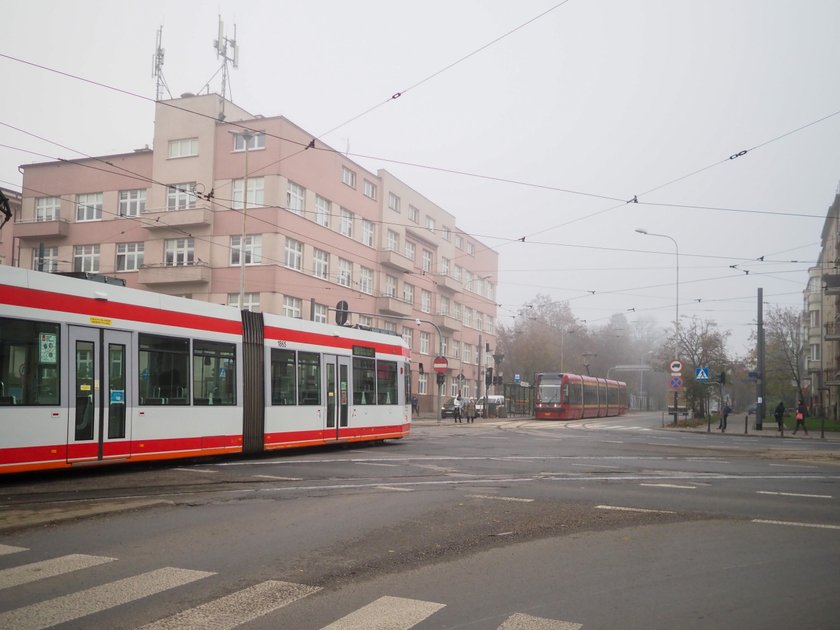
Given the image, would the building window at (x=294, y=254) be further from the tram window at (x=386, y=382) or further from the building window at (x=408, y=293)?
the tram window at (x=386, y=382)

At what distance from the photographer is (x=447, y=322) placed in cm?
6562

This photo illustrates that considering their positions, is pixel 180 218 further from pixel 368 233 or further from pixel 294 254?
pixel 368 233

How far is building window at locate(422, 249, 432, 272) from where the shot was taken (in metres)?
63.4

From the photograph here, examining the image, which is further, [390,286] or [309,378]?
[390,286]

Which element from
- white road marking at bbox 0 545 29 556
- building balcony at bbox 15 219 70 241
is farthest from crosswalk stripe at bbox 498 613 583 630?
building balcony at bbox 15 219 70 241

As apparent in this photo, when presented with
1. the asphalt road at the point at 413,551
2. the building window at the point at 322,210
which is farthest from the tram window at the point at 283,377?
the building window at the point at 322,210

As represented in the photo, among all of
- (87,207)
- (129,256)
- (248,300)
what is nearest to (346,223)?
(248,300)

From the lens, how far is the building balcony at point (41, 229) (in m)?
46.2

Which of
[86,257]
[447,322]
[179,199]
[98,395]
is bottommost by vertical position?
[98,395]

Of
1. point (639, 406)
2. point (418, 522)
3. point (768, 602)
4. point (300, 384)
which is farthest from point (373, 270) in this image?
point (639, 406)

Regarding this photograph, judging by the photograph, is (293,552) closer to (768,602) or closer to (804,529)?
(768,602)

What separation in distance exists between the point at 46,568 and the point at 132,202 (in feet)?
140

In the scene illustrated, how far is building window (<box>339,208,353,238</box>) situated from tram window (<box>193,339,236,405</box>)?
3344 centimetres

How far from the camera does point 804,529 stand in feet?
29.2
